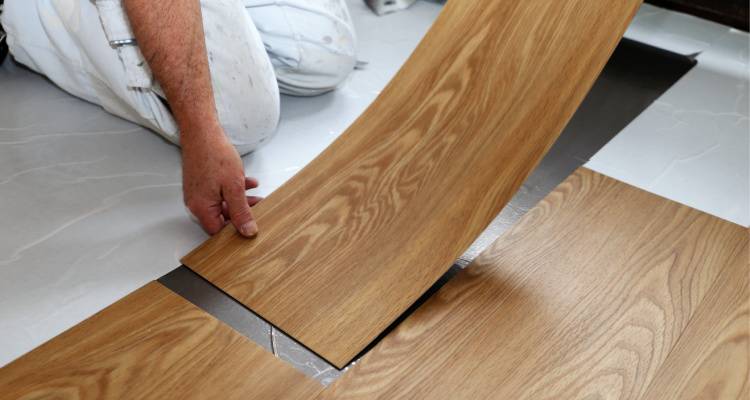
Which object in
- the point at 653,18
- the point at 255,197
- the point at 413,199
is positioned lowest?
the point at 255,197

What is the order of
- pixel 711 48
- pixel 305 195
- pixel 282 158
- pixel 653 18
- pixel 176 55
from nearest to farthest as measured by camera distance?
pixel 176 55
pixel 305 195
pixel 282 158
pixel 711 48
pixel 653 18

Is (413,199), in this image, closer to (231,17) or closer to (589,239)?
(589,239)

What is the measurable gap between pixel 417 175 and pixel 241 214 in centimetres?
39

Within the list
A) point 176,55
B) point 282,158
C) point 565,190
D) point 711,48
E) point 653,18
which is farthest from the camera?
point 653,18

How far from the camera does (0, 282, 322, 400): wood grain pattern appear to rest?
4.34ft

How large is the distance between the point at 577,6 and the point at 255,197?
2.75 feet

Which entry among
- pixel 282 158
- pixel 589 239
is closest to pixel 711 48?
pixel 589 239

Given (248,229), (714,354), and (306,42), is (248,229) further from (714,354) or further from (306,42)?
(714,354)

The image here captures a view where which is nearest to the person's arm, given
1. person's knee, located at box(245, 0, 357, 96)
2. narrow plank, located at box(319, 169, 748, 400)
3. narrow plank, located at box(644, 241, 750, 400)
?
narrow plank, located at box(319, 169, 748, 400)

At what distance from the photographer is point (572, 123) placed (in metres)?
2.35

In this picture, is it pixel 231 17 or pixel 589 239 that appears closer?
pixel 589 239

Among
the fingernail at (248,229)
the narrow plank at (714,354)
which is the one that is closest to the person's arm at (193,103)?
the fingernail at (248,229)

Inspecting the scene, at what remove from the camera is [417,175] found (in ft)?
5.93

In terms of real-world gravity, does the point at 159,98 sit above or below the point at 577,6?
below
